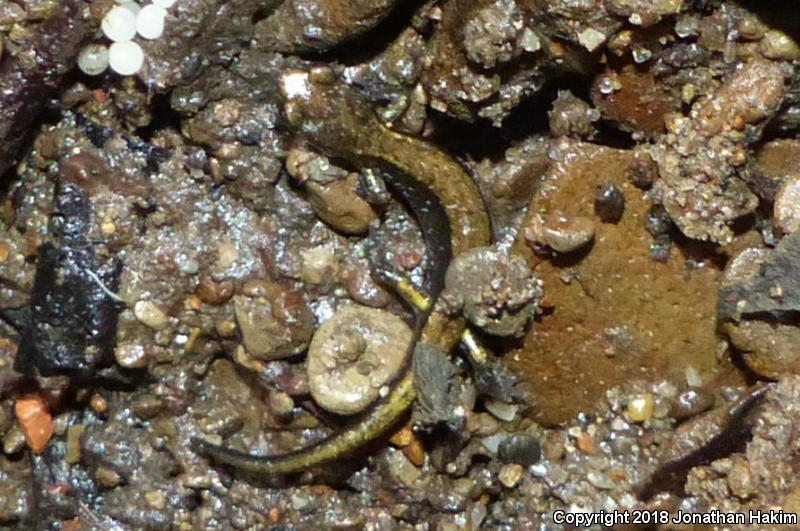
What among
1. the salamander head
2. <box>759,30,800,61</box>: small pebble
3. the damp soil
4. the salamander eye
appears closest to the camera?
<box>759,30,800,61</box>: small pebble

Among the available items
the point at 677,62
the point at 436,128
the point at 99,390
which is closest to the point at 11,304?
the point at 99,390

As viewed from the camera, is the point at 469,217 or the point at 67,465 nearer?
the point at 469,217

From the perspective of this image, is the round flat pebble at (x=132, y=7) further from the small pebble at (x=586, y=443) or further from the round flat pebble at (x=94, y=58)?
the small pebble at (x=586, y=443)

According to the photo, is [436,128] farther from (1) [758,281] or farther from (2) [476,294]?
(1) [758,281]

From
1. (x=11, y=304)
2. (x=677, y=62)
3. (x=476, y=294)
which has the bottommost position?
(x=11, y=304)

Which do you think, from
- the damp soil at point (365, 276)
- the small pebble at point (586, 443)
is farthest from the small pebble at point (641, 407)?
the small pebble at point (586, 443)

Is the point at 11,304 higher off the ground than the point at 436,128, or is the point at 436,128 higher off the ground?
the point at 436,128

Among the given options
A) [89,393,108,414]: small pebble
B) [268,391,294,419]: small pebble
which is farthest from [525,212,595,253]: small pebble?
[89,393,108,414]: small pebble

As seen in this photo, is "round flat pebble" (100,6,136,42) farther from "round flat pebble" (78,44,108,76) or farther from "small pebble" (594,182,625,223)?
"small pebble" (594,182,625,223)
